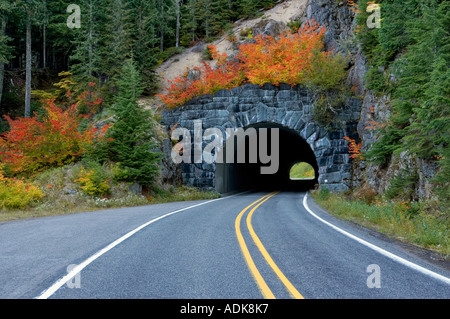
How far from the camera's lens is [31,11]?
2377 centimetres

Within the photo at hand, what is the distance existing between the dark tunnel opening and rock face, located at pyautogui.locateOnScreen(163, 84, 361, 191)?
126 cm

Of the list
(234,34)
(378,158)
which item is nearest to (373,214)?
(378,158)

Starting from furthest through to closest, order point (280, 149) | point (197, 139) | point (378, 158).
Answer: point (280, 149) < point (197, 139) < point (378, 158)

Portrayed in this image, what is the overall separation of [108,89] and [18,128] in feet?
39.6

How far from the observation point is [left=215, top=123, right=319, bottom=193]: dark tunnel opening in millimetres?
22594

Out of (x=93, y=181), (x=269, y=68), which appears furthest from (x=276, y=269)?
(x=269, y=68)

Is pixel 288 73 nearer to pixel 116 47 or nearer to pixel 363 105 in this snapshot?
pixel 363 105

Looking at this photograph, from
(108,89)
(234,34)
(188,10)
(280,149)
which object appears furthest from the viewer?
(188,10)

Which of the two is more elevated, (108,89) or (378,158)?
(108,89)

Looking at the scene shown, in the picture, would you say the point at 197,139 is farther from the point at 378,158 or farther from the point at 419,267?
the point at 419,267

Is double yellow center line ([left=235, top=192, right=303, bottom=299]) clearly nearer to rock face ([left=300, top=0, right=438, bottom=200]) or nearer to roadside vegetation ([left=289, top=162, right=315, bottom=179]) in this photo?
rock face ([left=300, top=0, right=438, bottom=200])

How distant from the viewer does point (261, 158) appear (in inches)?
1358

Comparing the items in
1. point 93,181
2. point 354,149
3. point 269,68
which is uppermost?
point 269,68

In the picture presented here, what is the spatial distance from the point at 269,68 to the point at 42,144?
15.1 meters
